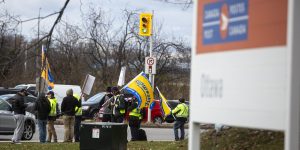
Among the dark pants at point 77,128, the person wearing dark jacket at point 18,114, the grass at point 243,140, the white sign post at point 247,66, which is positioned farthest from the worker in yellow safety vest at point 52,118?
the white sign post at point 247,66

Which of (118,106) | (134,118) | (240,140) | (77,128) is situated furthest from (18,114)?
(240,140)

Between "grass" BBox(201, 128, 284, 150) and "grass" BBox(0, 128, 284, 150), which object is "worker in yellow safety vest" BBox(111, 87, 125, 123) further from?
"grass" BBox(201, 128, 284, 150)

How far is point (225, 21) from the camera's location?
5.91m

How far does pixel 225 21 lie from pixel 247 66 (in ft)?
1.81

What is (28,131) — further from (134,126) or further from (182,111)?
(182,111)

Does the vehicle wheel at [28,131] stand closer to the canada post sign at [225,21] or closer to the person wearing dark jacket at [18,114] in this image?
the person wearing dark jacket at [18,114]

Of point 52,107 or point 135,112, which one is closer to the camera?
point 135,112

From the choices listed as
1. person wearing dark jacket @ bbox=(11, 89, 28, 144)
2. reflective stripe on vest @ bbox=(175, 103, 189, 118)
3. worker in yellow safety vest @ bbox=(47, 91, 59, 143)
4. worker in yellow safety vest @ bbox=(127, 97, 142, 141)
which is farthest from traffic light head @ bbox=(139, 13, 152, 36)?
person wearing dark jacket @ bbox=(11, 89, 28, 144)

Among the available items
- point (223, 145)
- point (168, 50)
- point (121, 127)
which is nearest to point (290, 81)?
point (223, 145)

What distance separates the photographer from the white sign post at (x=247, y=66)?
16.5 ft

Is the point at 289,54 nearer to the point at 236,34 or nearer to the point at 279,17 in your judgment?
the point at 279,17

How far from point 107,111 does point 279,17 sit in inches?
649

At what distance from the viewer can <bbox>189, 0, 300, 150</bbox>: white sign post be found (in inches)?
198

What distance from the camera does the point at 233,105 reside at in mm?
5793
